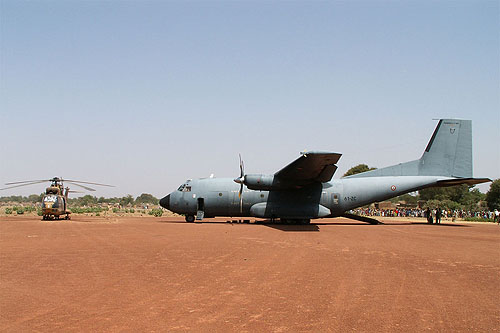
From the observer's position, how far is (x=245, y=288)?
7.47m

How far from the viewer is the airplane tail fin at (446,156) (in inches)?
991

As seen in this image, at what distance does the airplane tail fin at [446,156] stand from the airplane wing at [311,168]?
5.55 m

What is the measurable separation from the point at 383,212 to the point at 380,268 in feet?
169

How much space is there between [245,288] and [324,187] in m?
17.6

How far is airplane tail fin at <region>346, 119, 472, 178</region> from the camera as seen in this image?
82.6ft

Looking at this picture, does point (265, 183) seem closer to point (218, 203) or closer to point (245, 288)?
point (218, 203)

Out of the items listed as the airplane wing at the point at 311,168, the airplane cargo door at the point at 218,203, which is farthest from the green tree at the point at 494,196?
the airplane cargo door at the point at 218,203

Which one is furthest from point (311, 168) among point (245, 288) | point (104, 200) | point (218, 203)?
point (104, 200)

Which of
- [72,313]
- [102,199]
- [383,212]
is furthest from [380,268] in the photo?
[102,199]

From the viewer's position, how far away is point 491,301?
679 centimetres

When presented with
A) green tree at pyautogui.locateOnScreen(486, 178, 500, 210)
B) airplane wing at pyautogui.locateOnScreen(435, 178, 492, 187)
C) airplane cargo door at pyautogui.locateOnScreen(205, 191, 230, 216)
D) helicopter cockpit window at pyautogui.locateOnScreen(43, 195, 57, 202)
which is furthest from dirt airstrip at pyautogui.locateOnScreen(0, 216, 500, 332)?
green tree at pyautogui.locateOnScreen(486, 178, 500, 210)

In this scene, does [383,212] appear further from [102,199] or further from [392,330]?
[102,199]

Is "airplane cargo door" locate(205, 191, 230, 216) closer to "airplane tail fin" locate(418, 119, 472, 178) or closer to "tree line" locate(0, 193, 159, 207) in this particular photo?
"airplane tail fin" locate(418, 119, 472, 178)

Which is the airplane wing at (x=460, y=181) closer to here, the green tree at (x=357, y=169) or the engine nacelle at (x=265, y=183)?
the engine nacelle at (x=265, y=183)
